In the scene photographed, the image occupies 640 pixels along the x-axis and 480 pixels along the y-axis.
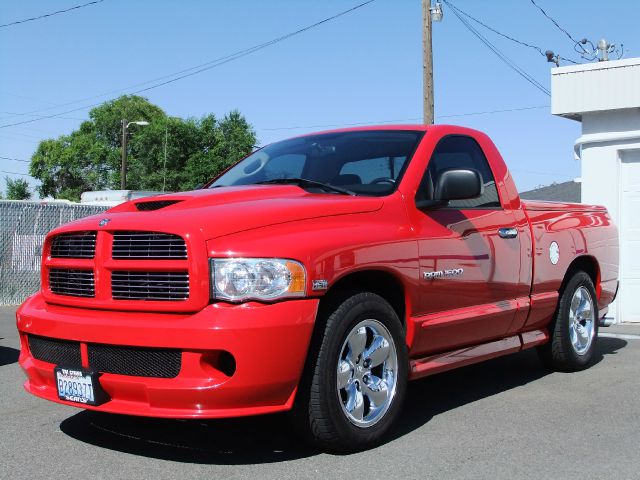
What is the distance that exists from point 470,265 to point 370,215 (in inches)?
38.3

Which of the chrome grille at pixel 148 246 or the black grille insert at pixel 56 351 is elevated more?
the chrome grille at pixel 148 246

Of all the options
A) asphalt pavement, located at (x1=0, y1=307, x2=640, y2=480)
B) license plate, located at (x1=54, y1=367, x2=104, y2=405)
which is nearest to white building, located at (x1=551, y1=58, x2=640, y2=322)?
asphalt pavement, located at (x1=0, y1=307, x2=640, y2=480)

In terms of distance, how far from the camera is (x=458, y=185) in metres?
4.89

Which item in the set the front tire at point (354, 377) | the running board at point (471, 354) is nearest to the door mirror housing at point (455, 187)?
the front tire at point (354, 377)

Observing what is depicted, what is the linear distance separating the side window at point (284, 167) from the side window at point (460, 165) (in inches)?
36.7

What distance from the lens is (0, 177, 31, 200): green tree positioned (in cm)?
6775

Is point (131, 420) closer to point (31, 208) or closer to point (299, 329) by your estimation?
point (299, 329)

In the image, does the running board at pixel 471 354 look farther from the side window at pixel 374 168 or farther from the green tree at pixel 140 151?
the green tree at pixel 140 151

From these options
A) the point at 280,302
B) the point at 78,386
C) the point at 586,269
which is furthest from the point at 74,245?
the point at 586,269

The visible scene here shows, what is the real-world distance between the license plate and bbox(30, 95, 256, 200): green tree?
184ft

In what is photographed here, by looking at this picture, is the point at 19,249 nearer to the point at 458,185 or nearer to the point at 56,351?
the point at 56,351

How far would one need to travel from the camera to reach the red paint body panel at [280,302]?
3783 mm

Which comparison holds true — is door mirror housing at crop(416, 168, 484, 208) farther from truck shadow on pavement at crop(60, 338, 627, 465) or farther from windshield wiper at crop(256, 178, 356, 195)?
truck shadow on pavement at crop(60, 338, 627, 465)

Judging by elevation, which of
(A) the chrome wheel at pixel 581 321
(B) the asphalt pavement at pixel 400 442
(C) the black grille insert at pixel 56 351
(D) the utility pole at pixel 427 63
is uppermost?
(D) the utility pole at pixel 427 63
